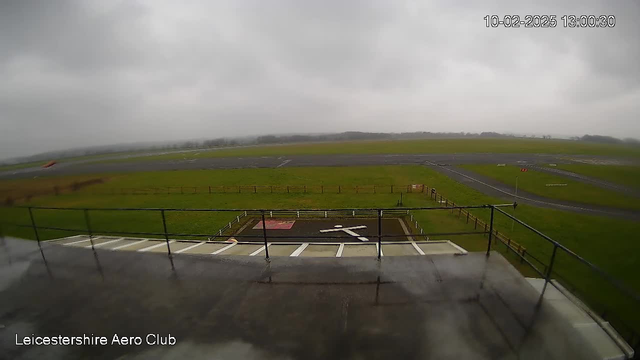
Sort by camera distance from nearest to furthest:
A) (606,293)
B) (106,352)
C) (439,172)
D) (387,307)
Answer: (106,352) → (387,307) → (606,293) → (439,172)

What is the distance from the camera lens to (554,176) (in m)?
34.2

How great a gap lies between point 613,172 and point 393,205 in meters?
40.0

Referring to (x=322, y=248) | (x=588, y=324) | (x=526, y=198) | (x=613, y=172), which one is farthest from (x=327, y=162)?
(x=588, y=324)

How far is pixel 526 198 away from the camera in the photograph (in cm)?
2477

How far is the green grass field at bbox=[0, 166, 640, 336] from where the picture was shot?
11.6 m

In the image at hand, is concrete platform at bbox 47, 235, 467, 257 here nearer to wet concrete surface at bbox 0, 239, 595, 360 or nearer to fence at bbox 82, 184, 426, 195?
wet concrete surface at bbox 0, 239, 595, 360

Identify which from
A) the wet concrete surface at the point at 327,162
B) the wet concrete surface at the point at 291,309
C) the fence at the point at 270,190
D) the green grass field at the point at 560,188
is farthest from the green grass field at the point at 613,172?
the wet concrete surface at the point at 291,309

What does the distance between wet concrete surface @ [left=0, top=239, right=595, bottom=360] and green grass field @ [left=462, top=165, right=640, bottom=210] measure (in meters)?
29.4

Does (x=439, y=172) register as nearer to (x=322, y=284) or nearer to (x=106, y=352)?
(x=322, y=284)

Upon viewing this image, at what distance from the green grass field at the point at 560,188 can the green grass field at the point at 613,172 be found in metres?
5.14

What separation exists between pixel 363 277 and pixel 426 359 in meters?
1.75

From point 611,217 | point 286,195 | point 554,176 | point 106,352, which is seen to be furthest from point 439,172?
point 106,352

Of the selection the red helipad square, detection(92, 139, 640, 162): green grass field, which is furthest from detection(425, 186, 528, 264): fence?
detection(92, 139, 640, 162): green grass field

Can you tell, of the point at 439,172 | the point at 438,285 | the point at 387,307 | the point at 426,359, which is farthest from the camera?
the point at 439,172
